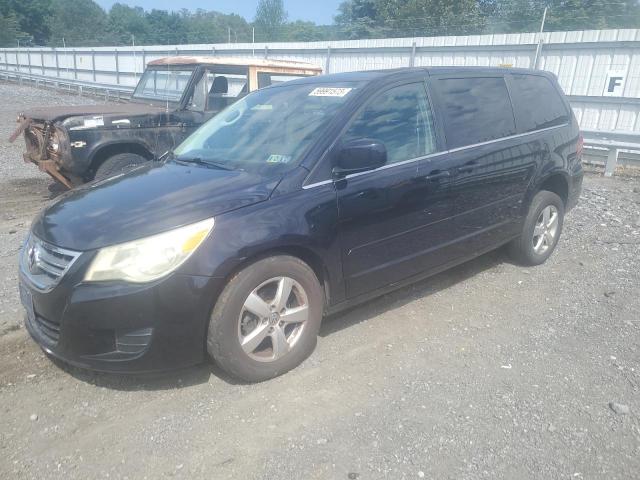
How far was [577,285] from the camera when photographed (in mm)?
4680

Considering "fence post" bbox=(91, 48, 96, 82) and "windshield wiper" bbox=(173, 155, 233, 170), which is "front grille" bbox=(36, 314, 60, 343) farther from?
"fence post" bbox=(91, 48, 96, 82)

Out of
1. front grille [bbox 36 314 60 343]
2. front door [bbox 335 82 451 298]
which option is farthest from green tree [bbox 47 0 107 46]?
front grille [bbox 36 314 60 343]

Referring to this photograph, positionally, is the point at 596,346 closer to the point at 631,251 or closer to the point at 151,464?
the point at 631,251

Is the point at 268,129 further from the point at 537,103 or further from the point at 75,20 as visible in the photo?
the point at 75,20

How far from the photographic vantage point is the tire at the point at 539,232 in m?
4.85

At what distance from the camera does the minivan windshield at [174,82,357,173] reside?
3.44 m

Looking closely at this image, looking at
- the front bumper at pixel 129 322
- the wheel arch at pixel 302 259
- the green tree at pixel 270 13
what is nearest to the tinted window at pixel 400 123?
the wheel arch at pixel 302 259

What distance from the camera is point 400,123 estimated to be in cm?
377

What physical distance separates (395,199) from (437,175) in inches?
18.9

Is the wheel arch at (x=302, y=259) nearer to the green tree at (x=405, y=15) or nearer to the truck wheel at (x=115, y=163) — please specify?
the truck wheel at (x=115, y=163)

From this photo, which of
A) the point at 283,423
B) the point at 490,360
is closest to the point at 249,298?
the point at 283,423

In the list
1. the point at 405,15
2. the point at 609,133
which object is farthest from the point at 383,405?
the point at 405,15

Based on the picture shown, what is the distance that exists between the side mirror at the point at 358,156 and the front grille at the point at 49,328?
1.85 m

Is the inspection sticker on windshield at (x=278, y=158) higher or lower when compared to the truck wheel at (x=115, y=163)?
higher
